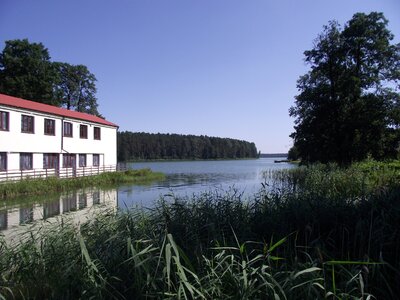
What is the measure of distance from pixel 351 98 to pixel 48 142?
82.7ft

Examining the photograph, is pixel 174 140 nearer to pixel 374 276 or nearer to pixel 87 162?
pixel 87 162

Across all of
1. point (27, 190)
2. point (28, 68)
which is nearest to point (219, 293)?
point (27, 190)

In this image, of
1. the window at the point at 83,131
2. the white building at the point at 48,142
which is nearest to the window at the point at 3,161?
the white building at the point at 48,142

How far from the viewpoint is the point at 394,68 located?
30.6 meters

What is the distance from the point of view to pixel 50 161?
30.6 meters

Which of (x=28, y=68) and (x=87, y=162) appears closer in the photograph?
(x=87, y=162)

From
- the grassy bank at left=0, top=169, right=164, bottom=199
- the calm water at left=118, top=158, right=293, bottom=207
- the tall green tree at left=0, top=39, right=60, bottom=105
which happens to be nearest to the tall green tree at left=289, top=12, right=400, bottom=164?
the calm water at left=118, top=158, right=293, bottom=207

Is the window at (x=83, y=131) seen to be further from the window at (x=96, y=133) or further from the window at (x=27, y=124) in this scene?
the window at (x=27, y=124)

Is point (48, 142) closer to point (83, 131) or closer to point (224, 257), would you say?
point (83, 131)

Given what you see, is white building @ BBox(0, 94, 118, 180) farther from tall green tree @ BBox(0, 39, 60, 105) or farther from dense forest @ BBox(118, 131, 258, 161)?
dense forest @ BBox(118, 131, 258, 161)

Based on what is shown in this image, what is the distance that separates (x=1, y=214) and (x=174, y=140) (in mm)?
121684

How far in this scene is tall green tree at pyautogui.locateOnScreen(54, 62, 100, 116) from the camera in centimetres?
5442

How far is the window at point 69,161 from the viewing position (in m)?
32.7

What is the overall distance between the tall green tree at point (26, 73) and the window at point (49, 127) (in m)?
17.4
